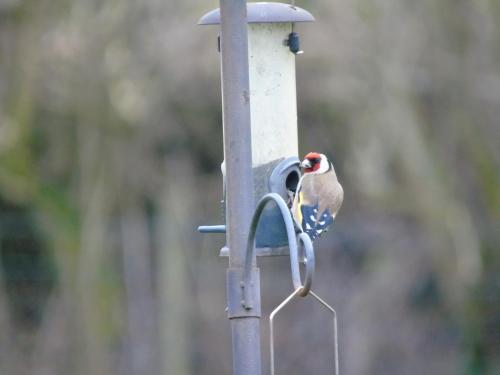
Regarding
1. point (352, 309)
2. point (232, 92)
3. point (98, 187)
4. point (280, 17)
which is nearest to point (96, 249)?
point (98, 187)

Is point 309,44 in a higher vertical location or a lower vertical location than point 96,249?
higher

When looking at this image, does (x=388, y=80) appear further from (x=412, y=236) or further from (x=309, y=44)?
(x=412, y=236)

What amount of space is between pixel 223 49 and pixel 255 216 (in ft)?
1.39

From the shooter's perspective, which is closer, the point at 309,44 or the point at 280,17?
the point at 280,17

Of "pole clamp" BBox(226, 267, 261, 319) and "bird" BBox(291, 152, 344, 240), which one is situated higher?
"bird" BBox(291, 152, 344, 240)

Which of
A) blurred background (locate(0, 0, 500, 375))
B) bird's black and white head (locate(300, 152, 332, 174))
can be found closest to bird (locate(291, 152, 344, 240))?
bird's black and white head (locate(300, 152, 332, 174))

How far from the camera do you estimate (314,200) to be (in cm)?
395

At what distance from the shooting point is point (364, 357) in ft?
30.1

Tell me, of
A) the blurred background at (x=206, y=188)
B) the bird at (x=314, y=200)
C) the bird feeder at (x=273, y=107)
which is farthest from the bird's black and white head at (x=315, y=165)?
the blurred background at (x=206, y=188)

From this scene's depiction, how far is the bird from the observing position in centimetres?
393

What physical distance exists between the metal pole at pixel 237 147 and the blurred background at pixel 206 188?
15.3 ft

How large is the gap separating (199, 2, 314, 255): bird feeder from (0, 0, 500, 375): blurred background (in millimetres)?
3795

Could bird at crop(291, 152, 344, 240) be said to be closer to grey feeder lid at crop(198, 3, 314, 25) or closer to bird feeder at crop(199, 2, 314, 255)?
bird feeder at crop(199, 2, 314, 255)

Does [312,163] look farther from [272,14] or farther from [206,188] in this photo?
[206,188]
